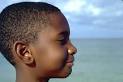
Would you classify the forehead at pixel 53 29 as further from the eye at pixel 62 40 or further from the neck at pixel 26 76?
the neck at pixel 26 76

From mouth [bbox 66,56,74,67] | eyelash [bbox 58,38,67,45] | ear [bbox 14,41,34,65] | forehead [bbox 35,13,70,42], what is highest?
forehead [bbox 35,13,70,42]

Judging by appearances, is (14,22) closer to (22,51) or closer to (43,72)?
(22,51)

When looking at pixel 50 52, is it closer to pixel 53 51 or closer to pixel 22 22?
pixel 53 51

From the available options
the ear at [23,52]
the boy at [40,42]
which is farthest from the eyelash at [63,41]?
the ear at [23,52]

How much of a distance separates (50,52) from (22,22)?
0.49ft

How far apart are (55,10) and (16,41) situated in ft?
0.61

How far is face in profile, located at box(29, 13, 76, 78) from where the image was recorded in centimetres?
152

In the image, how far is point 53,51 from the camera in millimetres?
1524

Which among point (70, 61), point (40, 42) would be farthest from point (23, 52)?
point (70, 61)

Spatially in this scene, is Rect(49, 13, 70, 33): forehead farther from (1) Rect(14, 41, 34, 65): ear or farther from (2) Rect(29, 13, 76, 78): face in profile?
(1) Rect(14, 41, 34, 65): ear

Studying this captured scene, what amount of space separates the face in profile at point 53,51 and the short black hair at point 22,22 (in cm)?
3

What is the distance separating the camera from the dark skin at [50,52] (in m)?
1.52

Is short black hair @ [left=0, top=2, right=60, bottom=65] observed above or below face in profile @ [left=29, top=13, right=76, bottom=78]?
above

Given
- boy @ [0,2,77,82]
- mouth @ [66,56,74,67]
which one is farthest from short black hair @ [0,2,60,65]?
mouth @ [66,56,74,67]
